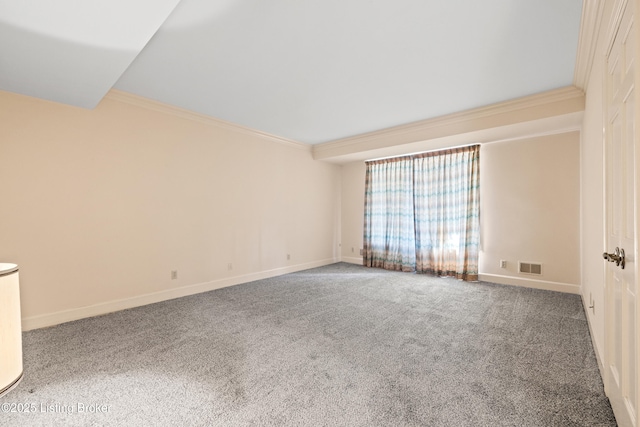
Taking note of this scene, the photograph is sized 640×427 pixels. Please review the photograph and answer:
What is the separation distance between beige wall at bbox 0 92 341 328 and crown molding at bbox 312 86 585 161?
1.58m

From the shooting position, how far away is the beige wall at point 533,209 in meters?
4.07

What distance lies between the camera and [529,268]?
14.3ft

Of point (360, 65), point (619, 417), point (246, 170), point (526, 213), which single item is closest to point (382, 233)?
point (526, 213)

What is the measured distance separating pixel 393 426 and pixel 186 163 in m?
3.82

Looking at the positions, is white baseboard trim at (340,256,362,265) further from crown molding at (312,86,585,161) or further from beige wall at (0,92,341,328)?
crown molding at (312,86,585,161)

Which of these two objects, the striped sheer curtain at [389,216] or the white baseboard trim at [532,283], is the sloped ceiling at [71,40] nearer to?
the striped sheer curtain at [389,216]

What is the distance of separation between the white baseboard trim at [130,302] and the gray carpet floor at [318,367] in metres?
0.15

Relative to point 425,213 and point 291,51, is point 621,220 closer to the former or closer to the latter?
point 291,51

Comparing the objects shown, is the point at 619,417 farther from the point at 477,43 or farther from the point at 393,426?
the point at 477,43

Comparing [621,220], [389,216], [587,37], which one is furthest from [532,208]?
[621,220]

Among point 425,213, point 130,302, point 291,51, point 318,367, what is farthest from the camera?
point 425,213

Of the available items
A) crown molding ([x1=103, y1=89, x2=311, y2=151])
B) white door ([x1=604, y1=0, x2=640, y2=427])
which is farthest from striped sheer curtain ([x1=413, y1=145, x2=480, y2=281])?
white door ([x1=604, y1=0, x2=640, y2=427])

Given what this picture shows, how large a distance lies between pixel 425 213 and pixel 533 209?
162 centimetres

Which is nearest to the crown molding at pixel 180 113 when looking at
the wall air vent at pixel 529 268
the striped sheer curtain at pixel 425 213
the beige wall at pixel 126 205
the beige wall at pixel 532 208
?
the beige wall at pixel 126 205
